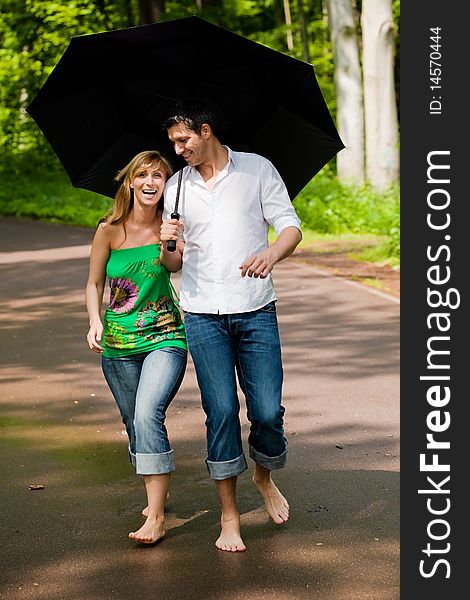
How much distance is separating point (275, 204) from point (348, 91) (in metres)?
20.6

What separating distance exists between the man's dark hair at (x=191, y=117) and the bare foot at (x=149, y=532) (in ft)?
5.64

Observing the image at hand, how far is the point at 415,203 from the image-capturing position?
540cm

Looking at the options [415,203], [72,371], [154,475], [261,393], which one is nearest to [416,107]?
[415,203]

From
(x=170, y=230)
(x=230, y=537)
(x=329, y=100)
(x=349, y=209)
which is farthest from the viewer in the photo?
(x=329, y=100)

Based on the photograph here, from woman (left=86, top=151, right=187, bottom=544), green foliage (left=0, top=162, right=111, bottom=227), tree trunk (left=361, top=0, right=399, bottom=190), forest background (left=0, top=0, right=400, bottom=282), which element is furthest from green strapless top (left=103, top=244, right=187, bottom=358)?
green foliage (left=0, top=162, right=111, bottom=227)

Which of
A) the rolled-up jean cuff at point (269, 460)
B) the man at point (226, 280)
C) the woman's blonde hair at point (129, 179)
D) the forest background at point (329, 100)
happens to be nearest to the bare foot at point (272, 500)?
the rolled-up jean cuff at point (269, 460)

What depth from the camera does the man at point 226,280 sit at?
5543 mm

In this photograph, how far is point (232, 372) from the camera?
5605 millimetres

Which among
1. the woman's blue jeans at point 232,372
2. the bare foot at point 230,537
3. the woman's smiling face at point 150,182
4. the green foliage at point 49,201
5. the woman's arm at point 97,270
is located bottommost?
the bare foot at point 230,537

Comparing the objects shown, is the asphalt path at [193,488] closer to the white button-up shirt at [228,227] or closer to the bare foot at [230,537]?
the bare foot at [230,537]

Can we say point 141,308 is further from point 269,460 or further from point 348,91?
point 348,91

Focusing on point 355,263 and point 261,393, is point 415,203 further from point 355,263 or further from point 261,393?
point 355,263

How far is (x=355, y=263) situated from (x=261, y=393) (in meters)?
12.8

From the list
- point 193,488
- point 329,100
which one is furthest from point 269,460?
point 329,100
